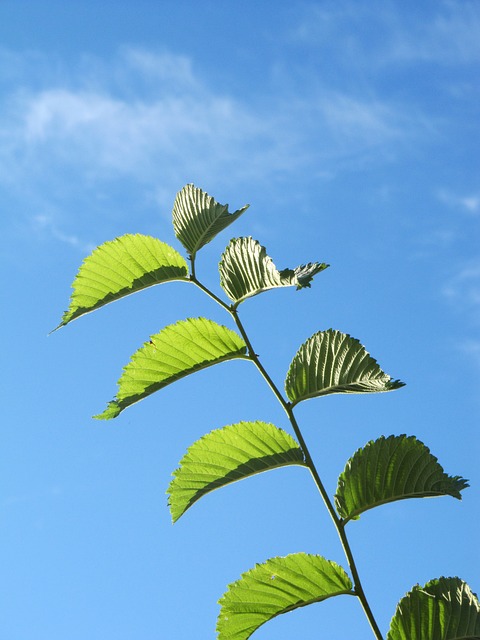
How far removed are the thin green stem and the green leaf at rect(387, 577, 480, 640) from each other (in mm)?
95

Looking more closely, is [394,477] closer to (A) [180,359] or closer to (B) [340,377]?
(B) [340,377]

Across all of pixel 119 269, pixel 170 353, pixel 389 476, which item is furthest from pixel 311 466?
pixel 119 269

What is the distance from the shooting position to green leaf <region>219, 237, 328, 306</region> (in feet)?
6.09

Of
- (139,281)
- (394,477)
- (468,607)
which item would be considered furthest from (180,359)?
(468,607)

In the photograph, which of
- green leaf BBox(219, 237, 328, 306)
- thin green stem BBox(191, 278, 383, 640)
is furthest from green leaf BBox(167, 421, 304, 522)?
green leaf BBox(219, 237, 328, 306)

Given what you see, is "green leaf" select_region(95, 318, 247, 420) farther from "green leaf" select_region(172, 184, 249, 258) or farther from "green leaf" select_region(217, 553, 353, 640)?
"green leaf" select_region(217, 553, 353, 640)

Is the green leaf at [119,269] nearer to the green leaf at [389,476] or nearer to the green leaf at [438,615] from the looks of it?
the green leaf at [389,476]

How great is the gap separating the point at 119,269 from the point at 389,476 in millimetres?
921

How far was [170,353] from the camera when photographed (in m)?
2.03

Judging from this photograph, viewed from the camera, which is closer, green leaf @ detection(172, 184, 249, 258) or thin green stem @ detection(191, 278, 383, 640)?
thin green stem @ detection(191, 278, 383, 640)

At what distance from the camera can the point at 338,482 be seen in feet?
6.22

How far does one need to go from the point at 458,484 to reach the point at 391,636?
1.28 feet

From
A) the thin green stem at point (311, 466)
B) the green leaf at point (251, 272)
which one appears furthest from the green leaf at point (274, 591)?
the green leaf at point (251, 272)

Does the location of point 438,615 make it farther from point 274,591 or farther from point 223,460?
point 223,460
